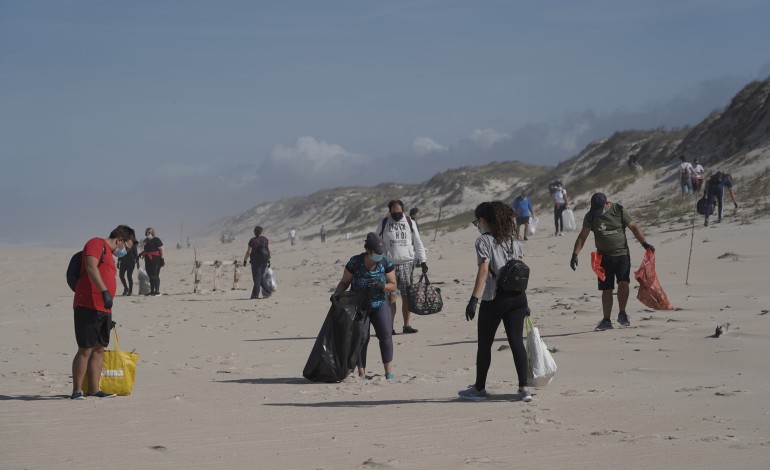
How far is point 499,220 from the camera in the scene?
8234mm

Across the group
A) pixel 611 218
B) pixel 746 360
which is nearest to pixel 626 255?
pixel 611 218

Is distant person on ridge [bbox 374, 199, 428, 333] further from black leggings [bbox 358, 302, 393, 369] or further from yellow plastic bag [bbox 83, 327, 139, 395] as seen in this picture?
yellow plastic bag [bbox 83, 327, 139, 395]

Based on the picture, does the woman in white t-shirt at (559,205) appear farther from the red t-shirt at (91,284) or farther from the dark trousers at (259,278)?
the red t-shirt at (91,284)

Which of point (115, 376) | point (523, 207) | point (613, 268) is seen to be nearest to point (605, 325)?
point (613, 268)

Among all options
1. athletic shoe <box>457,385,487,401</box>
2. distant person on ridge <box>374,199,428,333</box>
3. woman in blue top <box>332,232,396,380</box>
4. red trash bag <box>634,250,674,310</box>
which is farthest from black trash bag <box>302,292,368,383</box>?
red trash bag <box>634,250,674,310</box>

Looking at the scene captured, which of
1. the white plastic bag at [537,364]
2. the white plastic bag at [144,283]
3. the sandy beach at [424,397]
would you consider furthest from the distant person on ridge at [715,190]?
the white plastic bag at [537,364]

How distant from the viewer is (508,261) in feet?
26.7

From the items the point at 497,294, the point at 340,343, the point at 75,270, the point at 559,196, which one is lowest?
the point at 340,343

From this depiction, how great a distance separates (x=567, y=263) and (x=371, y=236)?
503 inches

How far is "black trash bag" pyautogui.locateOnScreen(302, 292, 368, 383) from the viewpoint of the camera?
982cm

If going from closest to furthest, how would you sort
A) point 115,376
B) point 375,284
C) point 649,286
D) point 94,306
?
point 94,306 < point 115,376 < point 375,284 < point 649,286

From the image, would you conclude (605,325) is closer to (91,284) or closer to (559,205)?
(91,284)

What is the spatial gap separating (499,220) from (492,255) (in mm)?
306

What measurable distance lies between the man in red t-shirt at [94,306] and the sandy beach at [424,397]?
323 millimetres
